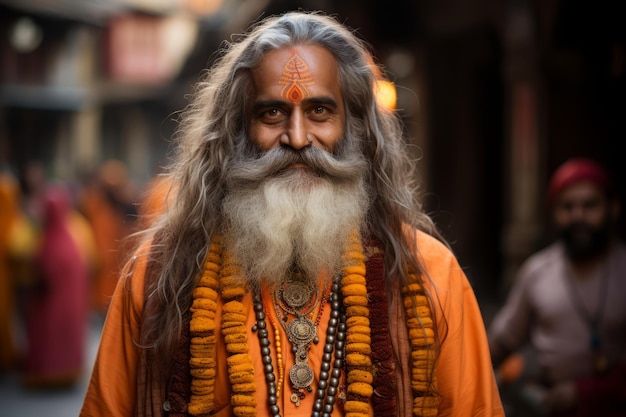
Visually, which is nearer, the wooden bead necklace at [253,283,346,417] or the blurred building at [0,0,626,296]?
the wooden bead necklace at [253,283,346,417]

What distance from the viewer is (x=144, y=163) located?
35.6 m

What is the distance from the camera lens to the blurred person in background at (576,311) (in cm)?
383

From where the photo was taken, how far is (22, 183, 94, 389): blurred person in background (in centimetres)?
788

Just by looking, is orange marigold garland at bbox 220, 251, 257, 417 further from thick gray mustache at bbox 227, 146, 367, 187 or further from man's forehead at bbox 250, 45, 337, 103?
man's forehead at bbox 250, 45, 337, 103

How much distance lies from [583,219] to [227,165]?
2321mm

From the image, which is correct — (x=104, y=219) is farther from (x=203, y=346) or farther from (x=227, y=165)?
(x=203, y=346)

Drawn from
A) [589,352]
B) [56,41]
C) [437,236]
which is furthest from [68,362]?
[56,41]

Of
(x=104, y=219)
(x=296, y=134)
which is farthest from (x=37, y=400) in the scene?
(x=296, y=134)

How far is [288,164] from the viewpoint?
238 centimetres

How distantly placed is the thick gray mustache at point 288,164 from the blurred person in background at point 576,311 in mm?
2048

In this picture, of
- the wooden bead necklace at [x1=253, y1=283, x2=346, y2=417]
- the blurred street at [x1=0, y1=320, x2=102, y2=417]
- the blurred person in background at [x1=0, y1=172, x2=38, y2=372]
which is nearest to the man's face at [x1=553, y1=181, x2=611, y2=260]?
the wooden bead necklace at [x1=253, y1=283, x2=346, y2=417]

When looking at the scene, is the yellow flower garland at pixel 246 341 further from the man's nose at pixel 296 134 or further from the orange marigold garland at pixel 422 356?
the man's nose at pixel 296 134

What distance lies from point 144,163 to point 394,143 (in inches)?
1334

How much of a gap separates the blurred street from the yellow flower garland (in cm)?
509
